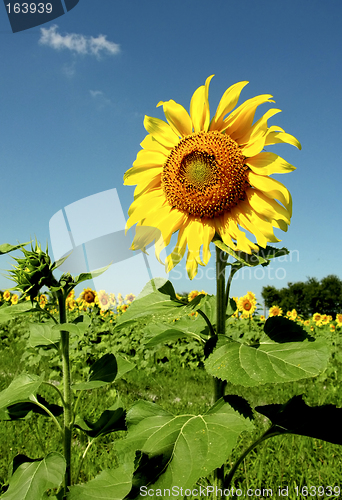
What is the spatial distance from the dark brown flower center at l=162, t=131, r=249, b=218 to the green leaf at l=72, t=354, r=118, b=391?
3.16 ft

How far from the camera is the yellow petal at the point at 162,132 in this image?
168 cm

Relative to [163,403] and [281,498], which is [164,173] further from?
[163,403]

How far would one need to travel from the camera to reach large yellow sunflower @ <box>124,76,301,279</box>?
1479 millimetres

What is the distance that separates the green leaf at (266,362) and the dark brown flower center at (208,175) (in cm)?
56

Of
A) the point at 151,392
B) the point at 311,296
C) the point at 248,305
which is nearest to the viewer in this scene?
the point at 151,392

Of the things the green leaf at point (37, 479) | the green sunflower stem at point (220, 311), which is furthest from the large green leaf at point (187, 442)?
the green leaf at point (37, 479)

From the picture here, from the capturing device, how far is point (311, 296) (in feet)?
129

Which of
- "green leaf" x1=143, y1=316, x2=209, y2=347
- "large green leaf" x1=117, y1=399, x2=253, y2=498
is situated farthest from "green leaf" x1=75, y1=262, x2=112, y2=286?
"large green leaf" x1=117, y1=399, x2=253, y2=498

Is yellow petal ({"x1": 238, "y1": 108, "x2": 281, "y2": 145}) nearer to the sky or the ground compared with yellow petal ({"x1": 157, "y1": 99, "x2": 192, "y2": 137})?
nearer to the ground

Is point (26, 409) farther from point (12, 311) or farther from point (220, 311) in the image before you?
point (220, 311)

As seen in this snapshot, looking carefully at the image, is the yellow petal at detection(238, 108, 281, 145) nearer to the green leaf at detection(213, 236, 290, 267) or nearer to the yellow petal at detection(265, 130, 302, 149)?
the yellow petal at detection(265, 130, 302, 149)

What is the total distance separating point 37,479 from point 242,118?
6.41 ft

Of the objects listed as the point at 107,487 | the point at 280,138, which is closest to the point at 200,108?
the point at 280,138

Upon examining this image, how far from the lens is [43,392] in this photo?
188 inches
